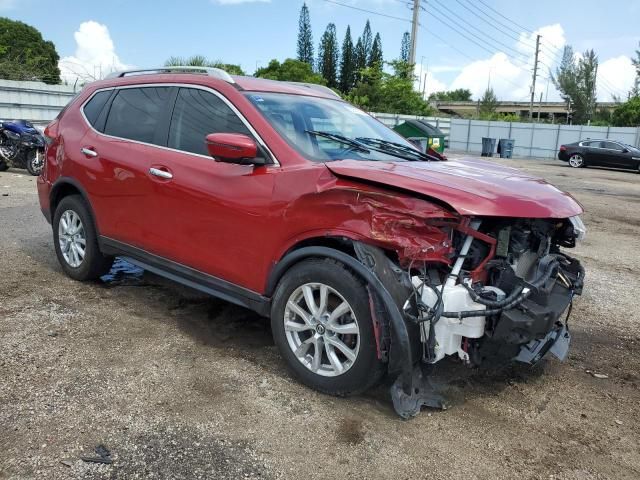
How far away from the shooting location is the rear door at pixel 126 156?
421 cm

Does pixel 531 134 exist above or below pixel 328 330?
above

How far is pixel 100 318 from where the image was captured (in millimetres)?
4316

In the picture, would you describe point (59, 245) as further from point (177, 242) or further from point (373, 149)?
point (373, 149)

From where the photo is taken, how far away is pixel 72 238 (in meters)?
5.04

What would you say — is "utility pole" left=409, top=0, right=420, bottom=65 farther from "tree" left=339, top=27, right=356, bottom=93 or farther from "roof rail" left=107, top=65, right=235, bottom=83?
"tree" left=339, top=27, right=356, bottom=93

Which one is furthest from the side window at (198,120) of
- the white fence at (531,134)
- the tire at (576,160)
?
the white fence at (531,134)

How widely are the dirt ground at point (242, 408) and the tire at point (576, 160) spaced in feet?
74.3

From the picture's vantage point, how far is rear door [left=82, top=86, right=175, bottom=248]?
4.21 m

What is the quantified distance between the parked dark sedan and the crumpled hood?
23278mm

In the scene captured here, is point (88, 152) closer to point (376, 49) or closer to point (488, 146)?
point (488, 146)

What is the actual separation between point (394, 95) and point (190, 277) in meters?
41.6

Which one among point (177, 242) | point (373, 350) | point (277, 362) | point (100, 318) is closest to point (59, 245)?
point (100, 318)

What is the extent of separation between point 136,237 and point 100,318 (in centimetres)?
68

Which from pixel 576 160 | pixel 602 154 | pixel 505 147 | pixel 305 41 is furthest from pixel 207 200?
pixel 305 41
